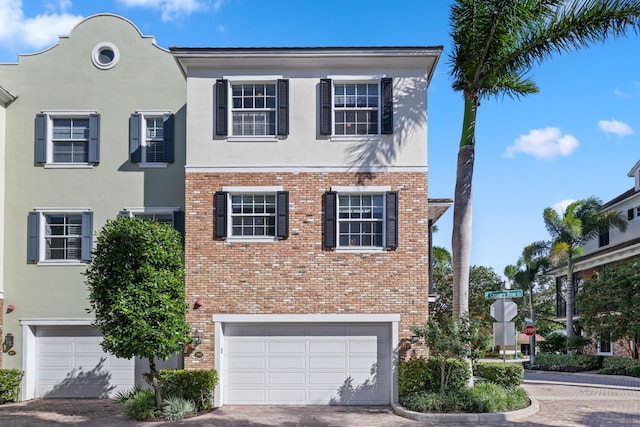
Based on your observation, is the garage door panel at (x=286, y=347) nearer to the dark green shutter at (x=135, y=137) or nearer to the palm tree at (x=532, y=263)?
the dark green shutter at (x=135, y=137)

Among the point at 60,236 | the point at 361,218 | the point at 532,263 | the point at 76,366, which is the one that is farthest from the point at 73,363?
the point at 532,263

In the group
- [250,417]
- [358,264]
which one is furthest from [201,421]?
[358,264]

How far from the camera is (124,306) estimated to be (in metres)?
14.5

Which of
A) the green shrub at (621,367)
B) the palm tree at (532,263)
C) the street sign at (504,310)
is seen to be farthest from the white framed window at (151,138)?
the palm tree at (532,263)

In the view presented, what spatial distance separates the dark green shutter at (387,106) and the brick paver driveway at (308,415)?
7.01 m

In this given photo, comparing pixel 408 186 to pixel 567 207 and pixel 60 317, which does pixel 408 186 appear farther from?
pixel 567 207

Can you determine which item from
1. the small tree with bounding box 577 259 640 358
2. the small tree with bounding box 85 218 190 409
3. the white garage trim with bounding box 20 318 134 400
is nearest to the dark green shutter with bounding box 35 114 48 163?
the white garage trim with bounding box 20 318 134 400

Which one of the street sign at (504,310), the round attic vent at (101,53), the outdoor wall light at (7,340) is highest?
the round attic vent at (101,53)

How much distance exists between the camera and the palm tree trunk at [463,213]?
1673 centimetres

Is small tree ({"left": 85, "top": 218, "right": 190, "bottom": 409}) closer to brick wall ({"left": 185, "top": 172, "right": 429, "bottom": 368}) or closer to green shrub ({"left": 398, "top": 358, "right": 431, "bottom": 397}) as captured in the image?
brick wall ({"left": 185, "top": 172, "right": 429, "bottom": 368})

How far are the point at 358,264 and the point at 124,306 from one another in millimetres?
5751

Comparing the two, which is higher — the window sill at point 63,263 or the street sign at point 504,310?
the window sill at point 63,263

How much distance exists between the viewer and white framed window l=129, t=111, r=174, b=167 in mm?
18484

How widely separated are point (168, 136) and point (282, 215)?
4.32 metres
